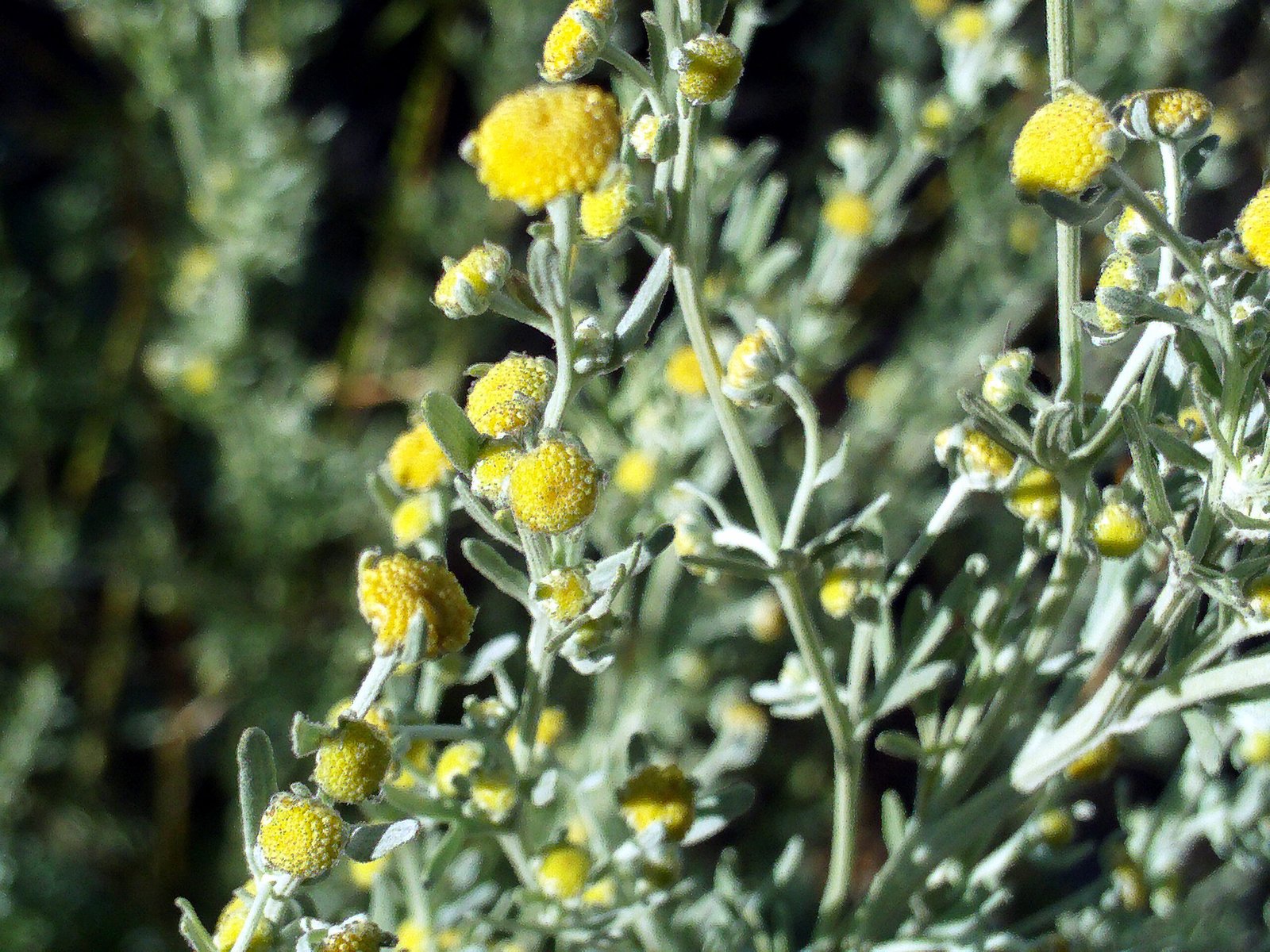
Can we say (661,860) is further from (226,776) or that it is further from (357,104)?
(357,104)

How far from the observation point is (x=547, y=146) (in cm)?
73

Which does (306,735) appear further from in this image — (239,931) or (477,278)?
(477,278)

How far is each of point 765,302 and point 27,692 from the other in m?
1.54

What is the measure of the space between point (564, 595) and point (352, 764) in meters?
0.19

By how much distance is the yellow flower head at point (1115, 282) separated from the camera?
0.77m

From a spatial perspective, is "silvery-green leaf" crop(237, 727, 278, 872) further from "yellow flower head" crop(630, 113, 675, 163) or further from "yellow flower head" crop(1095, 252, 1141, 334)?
"yellow flower head" crop(1095, 252, 1141, 334)

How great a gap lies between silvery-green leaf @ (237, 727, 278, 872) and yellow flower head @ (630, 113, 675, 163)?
507 mm

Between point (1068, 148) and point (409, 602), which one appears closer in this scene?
point (1068, 148)

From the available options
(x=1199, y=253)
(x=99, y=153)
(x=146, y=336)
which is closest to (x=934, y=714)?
(x=1199, y=253)

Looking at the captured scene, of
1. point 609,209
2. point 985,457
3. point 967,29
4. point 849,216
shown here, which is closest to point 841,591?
point 985,457

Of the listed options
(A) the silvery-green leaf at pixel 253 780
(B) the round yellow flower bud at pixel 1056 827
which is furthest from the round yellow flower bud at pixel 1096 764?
(A) the silvery-green leaf at pixel 253 780

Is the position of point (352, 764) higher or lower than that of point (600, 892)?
higher

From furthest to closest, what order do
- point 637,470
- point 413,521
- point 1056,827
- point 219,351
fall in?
point 219,351, point 637,470, point 1056,827, point 413,521

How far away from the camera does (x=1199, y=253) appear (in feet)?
2.65
